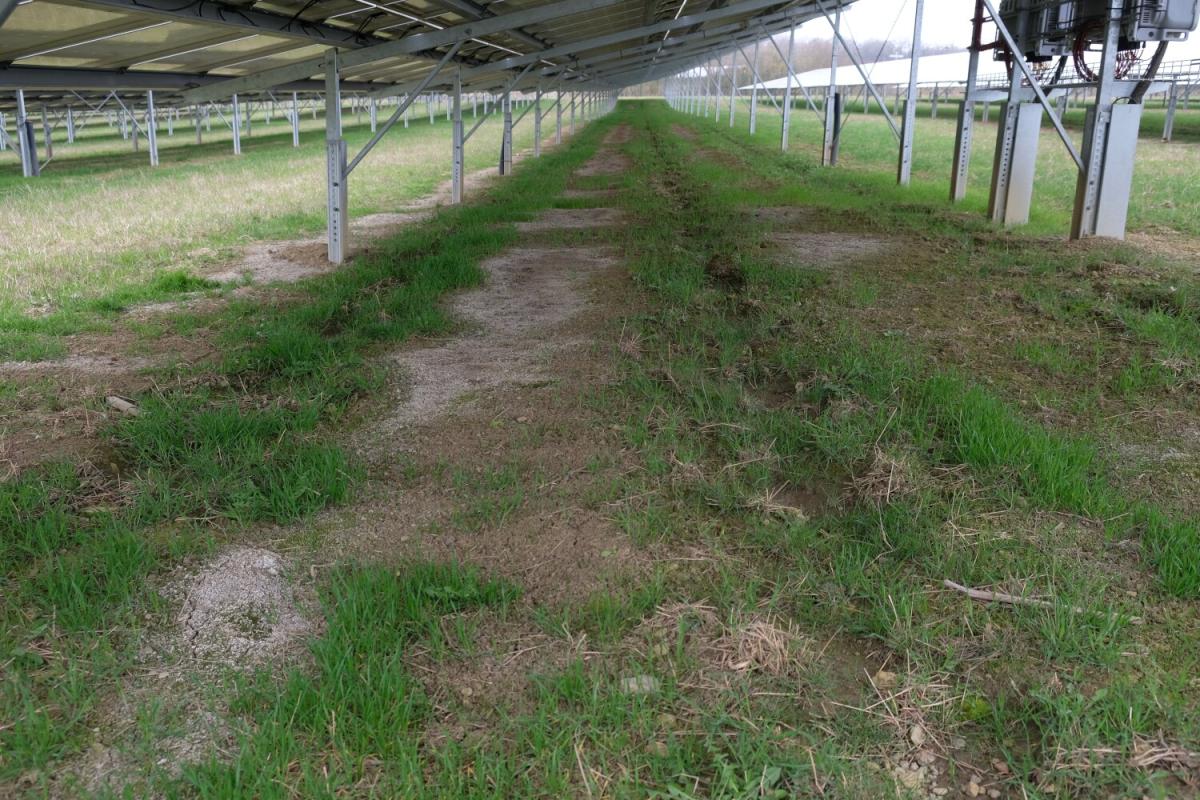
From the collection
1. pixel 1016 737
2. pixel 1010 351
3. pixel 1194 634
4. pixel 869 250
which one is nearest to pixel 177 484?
pixel 1016 737

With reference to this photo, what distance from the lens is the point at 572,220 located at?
12.6m

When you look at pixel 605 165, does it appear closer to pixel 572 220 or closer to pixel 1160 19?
pixel 572 220

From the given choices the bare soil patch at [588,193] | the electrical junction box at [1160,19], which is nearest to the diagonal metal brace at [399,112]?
the bare soil patch at [588,193]

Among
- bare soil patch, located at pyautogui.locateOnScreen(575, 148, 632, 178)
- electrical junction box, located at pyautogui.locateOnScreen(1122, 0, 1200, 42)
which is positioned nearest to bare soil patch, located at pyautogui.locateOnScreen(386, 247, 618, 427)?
electrical junction box, located at pyautogui.locateOnScreen(1122, 0, 1200, 42)

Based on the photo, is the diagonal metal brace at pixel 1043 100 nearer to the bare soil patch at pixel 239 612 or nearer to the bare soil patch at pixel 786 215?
the bare soil patch at pixel 786 215

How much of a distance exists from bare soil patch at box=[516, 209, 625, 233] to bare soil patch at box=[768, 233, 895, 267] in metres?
2.73

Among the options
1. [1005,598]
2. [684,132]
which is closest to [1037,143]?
[1005,598]

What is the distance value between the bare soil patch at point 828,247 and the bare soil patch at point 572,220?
108 inches

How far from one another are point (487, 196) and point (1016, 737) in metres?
14.3

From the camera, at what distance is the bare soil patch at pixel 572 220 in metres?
11.9

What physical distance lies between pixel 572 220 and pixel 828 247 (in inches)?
165

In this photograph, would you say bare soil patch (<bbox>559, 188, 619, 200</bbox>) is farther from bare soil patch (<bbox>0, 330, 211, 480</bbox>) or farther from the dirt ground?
bare soil patch (<bbox>0, 330, 211, 480</bbox>)

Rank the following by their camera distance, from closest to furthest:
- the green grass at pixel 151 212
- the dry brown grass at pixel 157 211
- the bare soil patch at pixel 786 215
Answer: the green grass at pixel 151 212 < the dry brown grass at pixel 157 211 < the bare soil patch at pixel 786 215

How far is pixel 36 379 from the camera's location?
18.0 ft
